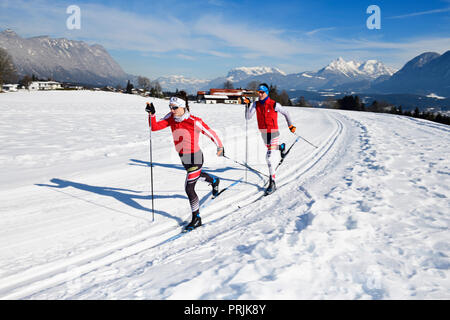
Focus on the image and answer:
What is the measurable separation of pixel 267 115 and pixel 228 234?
350cm

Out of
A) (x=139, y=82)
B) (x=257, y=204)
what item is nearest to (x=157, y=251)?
(x=257, y=204)

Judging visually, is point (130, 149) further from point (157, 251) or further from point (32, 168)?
point (157, 251)

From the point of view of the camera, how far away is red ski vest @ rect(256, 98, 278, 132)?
6.73 metres

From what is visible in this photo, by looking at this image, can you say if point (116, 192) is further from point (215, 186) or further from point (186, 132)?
point (186, 132)

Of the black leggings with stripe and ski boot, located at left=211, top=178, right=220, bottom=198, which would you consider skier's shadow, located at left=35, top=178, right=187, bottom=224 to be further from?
the black leggings with stripe

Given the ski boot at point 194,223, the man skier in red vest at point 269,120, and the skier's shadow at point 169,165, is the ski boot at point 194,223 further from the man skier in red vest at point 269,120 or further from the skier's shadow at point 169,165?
the skier's shadow at point 169,165

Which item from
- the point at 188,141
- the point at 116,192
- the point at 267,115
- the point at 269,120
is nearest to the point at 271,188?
the point at 269,120

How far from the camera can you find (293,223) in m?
4.67

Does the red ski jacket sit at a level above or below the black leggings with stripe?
above

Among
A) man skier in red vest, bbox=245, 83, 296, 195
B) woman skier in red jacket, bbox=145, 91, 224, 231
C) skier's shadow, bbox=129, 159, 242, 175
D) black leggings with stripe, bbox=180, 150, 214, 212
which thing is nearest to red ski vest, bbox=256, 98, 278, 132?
man skier in red vest, bbox=245, 83, 296, 195

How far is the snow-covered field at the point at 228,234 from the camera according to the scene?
3.05 meters

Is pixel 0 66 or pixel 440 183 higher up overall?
pixel 0 66

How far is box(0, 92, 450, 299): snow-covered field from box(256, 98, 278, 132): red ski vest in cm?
158
